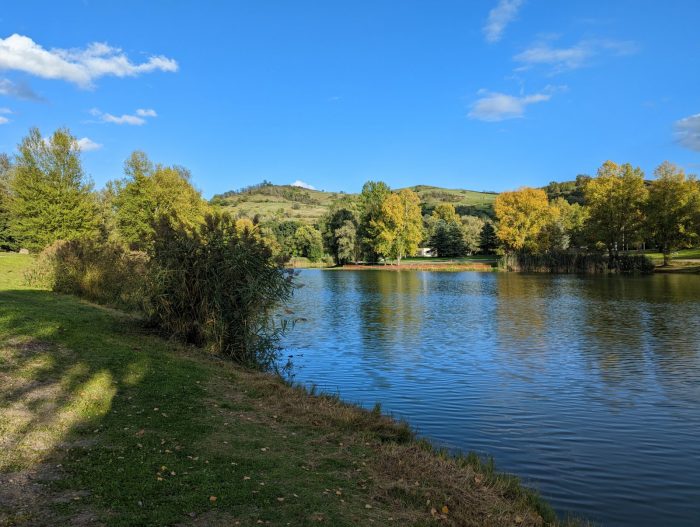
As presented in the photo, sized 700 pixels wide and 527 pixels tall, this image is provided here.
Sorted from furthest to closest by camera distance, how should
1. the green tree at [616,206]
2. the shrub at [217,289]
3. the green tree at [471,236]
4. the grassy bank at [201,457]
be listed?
the green tree at [471,236] < the green tree at [616,206] < the shrub at [217,289] < the grassy bank at [201,457]

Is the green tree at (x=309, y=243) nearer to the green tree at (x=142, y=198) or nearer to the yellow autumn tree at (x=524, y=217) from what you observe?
the yellow autumn tree at (x=524, y=217)

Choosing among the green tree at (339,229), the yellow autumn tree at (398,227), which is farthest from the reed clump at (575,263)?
the green tree at (339,229)

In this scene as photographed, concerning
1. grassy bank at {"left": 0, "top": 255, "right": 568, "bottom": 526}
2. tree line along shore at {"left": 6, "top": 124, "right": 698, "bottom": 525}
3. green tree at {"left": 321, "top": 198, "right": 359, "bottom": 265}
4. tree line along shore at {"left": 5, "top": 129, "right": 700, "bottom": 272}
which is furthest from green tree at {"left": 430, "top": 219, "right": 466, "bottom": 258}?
grassy bank at {"left": 0, "top": 255, "right": 568, "bottom": 526}

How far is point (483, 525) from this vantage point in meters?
5.69

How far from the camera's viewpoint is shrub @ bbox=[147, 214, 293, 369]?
14930 mm

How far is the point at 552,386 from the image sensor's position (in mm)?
14250

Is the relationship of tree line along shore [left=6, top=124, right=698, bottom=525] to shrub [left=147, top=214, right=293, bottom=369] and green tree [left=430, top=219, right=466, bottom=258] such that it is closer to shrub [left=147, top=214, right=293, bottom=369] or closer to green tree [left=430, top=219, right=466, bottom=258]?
shrub [left=147, top=214, right=293, bottom=369]

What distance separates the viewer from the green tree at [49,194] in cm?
3612

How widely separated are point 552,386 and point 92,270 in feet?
65.5

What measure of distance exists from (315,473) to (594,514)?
4095mm

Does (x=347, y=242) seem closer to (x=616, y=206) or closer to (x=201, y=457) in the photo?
(x=616, y=206)

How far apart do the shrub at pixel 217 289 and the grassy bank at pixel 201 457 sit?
374 cm

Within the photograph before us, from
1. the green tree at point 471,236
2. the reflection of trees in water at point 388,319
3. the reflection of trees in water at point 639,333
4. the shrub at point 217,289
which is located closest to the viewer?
the shrub at point 217,289

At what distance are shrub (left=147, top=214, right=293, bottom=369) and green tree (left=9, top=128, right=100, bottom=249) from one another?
2416cm
